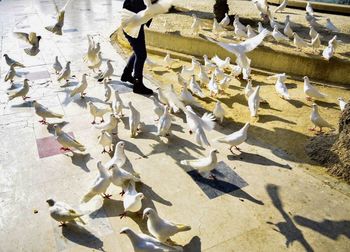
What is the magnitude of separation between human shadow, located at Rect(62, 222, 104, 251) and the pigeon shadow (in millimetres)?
788

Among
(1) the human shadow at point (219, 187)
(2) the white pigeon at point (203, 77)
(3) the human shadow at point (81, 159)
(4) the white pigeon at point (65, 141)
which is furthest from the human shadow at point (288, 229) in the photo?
(2) the white pigeon at point (203, 77)

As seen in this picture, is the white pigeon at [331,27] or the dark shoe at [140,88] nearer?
the dark shoe at [140,88]

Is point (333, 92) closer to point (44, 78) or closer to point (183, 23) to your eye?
point (183, 23)

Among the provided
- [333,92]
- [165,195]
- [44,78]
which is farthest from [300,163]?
[44,78]

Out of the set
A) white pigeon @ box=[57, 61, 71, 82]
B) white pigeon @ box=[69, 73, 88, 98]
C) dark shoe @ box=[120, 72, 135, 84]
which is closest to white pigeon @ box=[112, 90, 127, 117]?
white pigeon @ box=[69, 73, 88, 98]

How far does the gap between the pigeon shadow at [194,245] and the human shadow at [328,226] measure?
3.45ft

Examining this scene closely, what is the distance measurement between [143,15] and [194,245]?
129 inches

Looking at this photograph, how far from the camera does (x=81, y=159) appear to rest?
14.3 ft

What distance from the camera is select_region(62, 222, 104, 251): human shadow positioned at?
3.09 meters

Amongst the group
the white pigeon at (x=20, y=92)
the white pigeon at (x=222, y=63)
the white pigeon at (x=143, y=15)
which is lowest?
the white pigeon at (x=20, y=92)

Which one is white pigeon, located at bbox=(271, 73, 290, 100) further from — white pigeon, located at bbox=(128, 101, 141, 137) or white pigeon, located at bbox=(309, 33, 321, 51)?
white pigeon, located at bbox=(128, 101, 141, 137)

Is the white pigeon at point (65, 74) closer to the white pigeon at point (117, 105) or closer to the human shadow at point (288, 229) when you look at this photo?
the white pigeon at point (117, 105)

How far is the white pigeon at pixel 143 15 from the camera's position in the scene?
4.63 meters

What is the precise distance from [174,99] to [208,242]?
2.64 m
